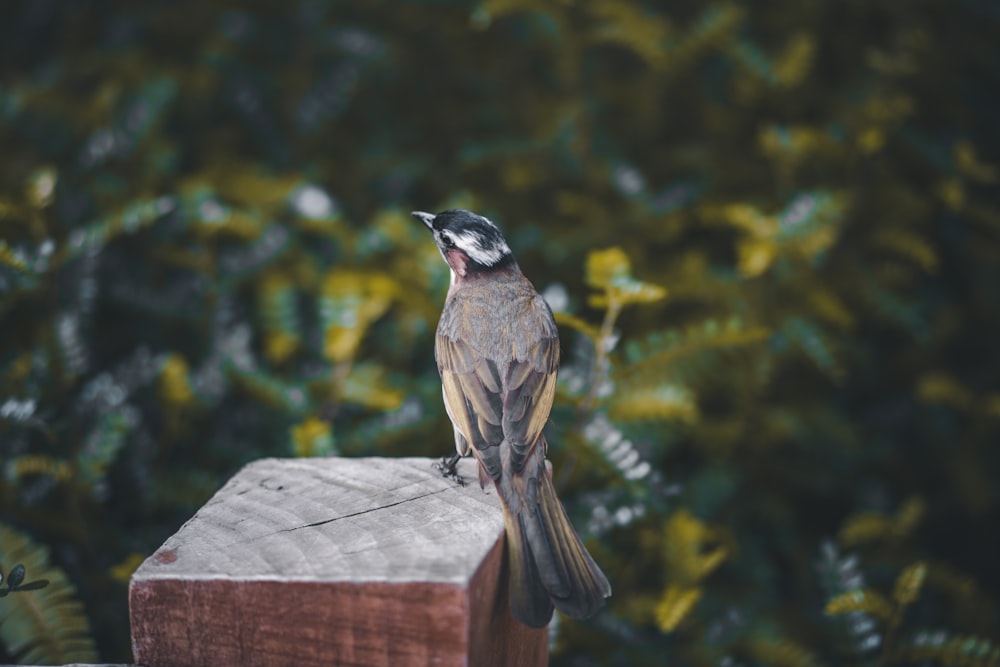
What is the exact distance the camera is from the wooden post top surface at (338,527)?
1303 mm

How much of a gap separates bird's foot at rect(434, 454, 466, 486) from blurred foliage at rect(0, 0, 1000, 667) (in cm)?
54

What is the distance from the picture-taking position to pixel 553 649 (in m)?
2.10

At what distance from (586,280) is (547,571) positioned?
119 centimetres

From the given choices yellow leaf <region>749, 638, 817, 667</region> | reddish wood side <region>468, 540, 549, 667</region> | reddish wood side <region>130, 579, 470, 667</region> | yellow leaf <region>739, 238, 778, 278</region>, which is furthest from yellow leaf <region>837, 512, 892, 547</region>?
reddish wood side <region>130, 579, 470, 667</region>

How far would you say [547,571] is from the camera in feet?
4.76

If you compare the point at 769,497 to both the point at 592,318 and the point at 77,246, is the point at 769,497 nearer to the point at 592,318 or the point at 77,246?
the point at 592,318

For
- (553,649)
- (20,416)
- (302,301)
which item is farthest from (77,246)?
(553,649)

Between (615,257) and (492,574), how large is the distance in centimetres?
113

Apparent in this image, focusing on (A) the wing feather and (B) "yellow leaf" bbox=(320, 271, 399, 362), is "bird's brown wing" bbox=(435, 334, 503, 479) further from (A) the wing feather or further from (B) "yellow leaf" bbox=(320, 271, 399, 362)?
(B) "yellow leaf" bbox=(320, 271, 399, 362)

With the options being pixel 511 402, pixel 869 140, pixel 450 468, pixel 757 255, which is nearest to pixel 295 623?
pixel 450 468

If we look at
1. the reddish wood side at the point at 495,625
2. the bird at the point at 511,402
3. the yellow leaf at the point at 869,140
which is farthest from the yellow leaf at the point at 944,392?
the reddish wood side at the point at 495,625

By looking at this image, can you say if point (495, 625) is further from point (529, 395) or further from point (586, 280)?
point (586, 280)

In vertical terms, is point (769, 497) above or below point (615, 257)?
below

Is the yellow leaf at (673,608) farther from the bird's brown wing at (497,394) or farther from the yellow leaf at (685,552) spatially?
the bird's brown wing at (497,394)
